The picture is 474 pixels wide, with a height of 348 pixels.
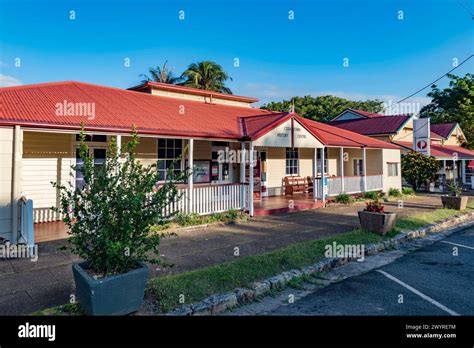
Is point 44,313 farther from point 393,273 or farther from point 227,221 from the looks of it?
point 227,221

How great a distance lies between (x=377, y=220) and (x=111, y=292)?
23.6ft

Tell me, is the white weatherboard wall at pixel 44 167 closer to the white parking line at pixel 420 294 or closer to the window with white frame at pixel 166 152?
the window with white frame at pixel 166 152

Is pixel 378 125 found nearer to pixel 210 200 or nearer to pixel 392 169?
pixel 392 169

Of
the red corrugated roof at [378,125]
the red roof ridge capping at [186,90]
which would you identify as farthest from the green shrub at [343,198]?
the red corrugated roof at [378,125]

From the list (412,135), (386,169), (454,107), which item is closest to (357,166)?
(386,169)

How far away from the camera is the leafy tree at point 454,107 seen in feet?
94.8

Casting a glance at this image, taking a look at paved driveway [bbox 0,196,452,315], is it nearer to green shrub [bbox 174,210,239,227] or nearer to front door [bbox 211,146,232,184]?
green shrub [bbox 174,210,239,227]

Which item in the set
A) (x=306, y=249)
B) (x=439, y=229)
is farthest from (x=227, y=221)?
(x=439, y=229)

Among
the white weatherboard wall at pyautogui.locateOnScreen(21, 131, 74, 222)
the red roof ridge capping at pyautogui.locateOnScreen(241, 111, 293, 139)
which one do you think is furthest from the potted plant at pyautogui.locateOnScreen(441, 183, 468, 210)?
the white weatherboard wall at pyautogui.locateOnScreen(21, 131, 74, 222)

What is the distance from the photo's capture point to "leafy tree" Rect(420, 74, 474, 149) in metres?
28.9

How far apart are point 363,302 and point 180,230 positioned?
19.0 feet

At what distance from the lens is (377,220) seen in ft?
28.4

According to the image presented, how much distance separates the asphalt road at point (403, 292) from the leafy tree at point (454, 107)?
22.6m
